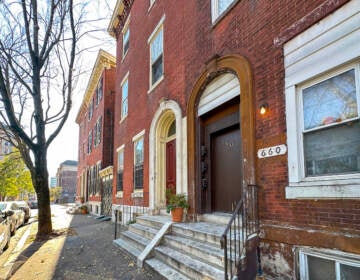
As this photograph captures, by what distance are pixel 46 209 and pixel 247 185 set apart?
863 centimetres

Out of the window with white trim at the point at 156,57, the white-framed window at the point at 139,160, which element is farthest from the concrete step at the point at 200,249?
the window with white trim at the point at 156,57

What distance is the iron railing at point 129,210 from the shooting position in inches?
353

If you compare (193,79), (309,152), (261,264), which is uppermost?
(193,79)

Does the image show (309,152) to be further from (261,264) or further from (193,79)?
(193,79)

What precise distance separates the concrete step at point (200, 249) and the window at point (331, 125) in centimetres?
184

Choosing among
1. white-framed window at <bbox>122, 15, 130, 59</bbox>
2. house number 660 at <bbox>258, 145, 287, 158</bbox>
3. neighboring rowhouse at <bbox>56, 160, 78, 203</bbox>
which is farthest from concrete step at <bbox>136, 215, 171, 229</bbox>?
neighboring rowhouse at <bbox>56, 160, 78, 203</bbox>

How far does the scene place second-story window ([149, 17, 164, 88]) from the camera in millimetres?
8953

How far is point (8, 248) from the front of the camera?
7977 millimetres

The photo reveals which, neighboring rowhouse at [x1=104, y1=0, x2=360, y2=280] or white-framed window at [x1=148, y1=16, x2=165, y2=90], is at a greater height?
white-framed window at [x1=148, y1=16, x2=165, y2=90]

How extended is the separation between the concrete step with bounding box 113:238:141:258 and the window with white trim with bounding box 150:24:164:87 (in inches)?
207

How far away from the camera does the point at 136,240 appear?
6531mm

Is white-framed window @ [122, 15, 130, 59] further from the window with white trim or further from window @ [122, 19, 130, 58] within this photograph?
the window with white trim

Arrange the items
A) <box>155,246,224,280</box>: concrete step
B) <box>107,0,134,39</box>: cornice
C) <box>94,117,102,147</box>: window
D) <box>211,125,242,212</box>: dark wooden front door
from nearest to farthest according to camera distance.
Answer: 1. <box>155,246,224,280</box>: concrete step
2. <box>211,125,242,212</box>: dark wooden front door
3. <box>107,0,134,39</box>: cornice
4. <box>94,117,102,147</box>: window

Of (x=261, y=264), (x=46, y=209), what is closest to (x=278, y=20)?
(x=261, y=264)
